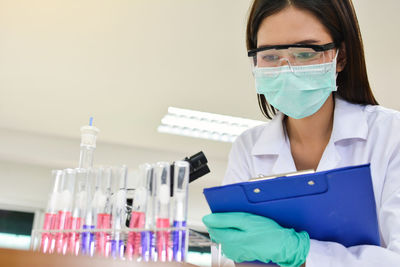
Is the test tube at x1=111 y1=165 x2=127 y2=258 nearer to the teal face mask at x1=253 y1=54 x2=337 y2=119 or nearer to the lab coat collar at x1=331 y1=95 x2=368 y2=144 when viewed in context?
the teal face mask at x1=253 y1=54 x2=337 y2=119

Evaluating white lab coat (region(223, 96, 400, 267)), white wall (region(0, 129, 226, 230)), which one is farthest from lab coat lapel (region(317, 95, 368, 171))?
white wall (region(0, 129, 226, 230))

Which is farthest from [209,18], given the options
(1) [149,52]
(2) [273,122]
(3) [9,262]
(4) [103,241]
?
(3) [9,262]

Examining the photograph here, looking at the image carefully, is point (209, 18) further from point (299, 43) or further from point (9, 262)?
point (9, 262)

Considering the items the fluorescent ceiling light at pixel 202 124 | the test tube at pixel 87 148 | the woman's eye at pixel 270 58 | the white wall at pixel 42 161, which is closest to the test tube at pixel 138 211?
the woman's eye at pixel 270 58

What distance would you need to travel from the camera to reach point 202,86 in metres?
4.79

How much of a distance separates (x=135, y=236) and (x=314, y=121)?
0.76 metres

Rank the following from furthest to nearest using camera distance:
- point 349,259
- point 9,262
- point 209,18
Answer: point 209,18 → point 349,259 → point 9,262

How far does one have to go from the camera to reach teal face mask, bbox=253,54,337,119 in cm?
152

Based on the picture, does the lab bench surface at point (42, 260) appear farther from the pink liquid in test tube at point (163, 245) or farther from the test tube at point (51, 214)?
the test tube at point (51, 214)

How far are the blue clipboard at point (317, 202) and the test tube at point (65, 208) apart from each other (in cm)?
53

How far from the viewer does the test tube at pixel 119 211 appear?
125 cm

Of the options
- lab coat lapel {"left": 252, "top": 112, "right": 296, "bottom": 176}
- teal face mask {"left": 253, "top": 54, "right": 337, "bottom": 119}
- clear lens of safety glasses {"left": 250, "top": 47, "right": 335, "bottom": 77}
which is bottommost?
lab coat lapel {"left": 252, "top": 112, "right": 296, "bottom": 176}

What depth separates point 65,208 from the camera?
5.03 feet

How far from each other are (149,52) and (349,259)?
3.36 meters
